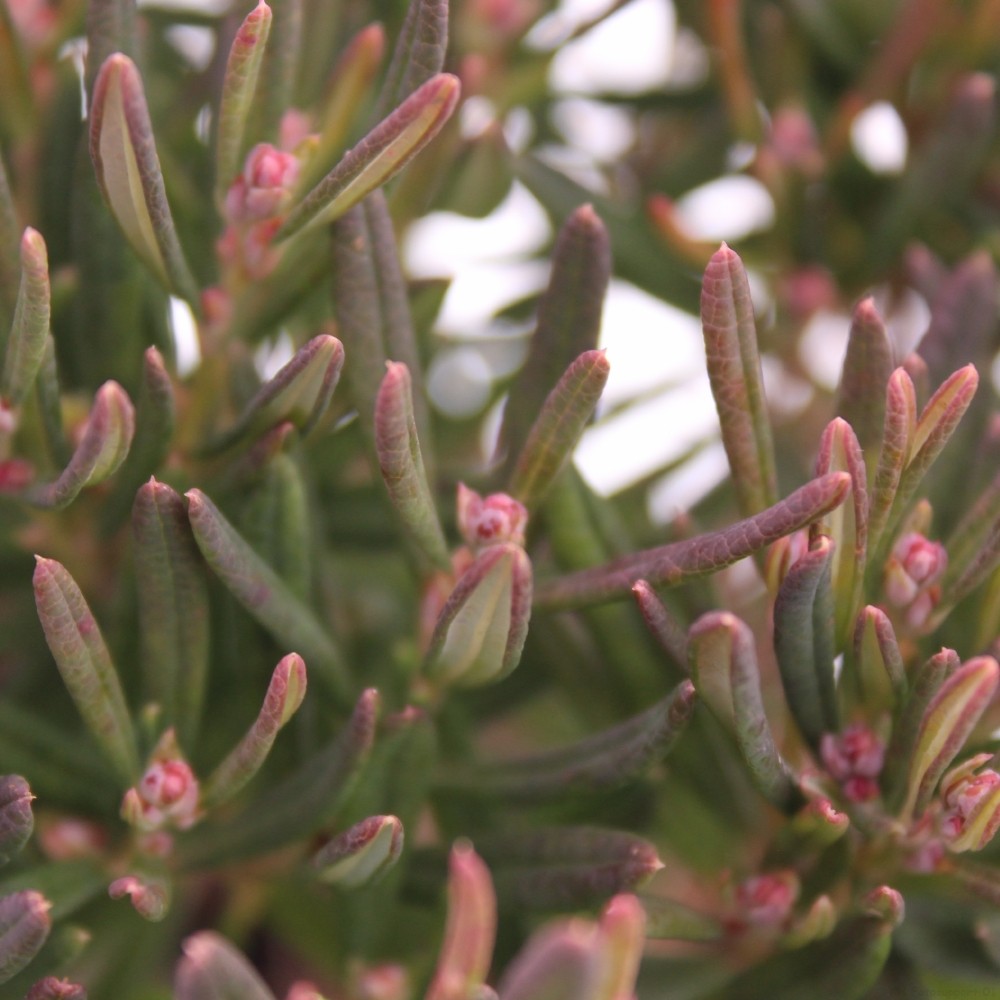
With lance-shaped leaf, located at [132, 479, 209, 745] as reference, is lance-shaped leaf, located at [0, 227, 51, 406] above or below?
above

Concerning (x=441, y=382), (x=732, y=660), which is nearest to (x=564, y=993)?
(x=732, y=660)

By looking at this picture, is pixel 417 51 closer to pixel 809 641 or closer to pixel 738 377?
pixel 738 377

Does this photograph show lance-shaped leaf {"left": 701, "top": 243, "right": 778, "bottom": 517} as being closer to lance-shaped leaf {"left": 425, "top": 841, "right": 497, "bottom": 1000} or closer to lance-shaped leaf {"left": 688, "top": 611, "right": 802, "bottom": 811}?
lance-shaped leaf {"left": 688, "top": 611, "right": 802, "bottom": 811}

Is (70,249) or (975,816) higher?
(70,249)

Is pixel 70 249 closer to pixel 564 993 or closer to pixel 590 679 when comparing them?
pixel 590 679

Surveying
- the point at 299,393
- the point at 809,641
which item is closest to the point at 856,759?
the point at 809,641

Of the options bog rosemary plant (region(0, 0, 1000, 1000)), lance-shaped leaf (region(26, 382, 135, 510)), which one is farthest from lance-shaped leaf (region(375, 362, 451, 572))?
lance-shaped leaf (region(26, 382, 135, 510))
